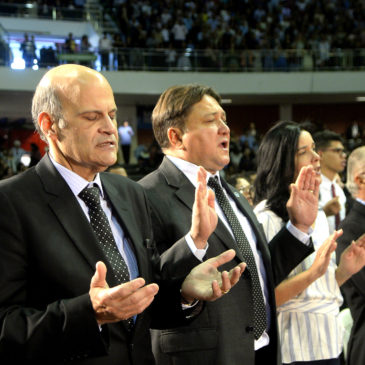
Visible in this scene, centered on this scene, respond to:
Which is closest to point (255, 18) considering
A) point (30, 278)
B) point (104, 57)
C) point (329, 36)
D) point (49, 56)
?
point (329, 36)

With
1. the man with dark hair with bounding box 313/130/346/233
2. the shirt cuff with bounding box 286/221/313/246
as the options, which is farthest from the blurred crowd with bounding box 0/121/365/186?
the shirt cuff with bounding box 286/221/313/246

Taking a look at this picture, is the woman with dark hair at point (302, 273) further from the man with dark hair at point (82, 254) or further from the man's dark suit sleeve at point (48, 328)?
the man's dark suit sleeve at point (48, 328)

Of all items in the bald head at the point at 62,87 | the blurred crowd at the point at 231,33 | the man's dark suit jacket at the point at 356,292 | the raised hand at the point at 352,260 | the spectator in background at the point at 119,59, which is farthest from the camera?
the blurred crowd at the point at 231,33

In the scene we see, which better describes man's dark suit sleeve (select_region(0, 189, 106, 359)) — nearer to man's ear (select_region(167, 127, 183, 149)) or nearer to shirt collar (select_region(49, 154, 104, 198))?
shirt collar (select_region(49, 154, 104, 198))

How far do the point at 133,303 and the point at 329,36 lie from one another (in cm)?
1583

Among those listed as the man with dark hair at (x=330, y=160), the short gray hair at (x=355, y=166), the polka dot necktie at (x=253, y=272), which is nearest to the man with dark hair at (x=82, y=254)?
the polka dot necktie at (x=253, y=272)

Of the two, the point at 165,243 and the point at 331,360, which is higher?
the point at 165,243

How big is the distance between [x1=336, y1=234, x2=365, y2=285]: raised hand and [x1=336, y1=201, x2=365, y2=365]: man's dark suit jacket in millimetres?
177

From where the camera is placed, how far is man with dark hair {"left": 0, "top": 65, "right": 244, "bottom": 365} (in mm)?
1320

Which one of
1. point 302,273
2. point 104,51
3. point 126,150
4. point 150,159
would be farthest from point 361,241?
point 126,150

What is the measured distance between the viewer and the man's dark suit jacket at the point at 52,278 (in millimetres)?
1321

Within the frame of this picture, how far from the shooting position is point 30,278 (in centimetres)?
143


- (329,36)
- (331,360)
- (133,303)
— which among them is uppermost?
(329,36)

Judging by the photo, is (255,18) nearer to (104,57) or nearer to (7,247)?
(104,57)
